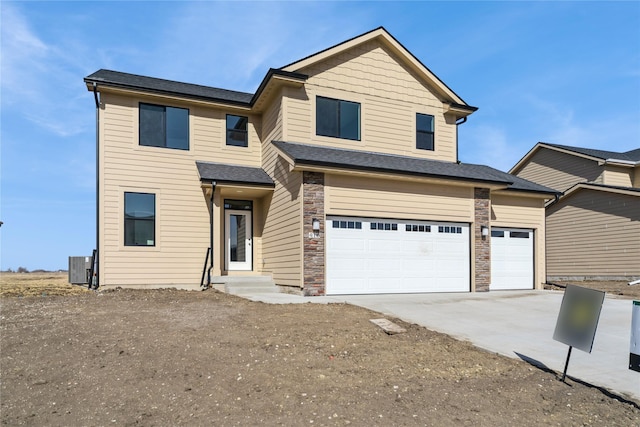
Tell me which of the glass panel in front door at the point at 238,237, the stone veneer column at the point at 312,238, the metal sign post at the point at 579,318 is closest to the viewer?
the metal sign post at the point at 579,318

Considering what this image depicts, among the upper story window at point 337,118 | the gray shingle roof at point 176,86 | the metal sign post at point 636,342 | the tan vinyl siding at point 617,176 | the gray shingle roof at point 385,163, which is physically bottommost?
the metal sign post at point 636,342

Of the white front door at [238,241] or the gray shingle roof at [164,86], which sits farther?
the white front door at [238,241]

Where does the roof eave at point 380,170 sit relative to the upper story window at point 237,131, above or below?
below

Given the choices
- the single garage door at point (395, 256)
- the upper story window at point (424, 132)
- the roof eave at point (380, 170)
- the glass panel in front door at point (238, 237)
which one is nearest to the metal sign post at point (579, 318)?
the single garage door at point (395, 256)

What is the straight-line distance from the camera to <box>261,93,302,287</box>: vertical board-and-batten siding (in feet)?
40.7

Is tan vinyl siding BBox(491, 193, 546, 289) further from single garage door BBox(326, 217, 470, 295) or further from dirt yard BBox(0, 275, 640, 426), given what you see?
dirt yard BBox(0, 275, 640, 426)

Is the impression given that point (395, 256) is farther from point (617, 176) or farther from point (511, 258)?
point (617, 176)

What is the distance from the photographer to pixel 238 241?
1541cm

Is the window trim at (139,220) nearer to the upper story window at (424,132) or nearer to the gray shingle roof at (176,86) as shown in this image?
the gray shingle roof at (176,86)

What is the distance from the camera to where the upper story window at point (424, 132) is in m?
15.9

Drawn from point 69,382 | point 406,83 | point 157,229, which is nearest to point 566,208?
A: point 406,83

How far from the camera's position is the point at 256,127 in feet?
52.6

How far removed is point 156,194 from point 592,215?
1983 centimetres

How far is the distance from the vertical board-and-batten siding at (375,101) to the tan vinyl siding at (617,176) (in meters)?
13.1
